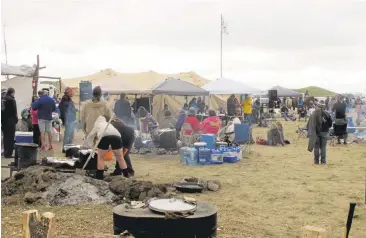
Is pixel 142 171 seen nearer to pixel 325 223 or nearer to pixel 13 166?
pixel 13 166

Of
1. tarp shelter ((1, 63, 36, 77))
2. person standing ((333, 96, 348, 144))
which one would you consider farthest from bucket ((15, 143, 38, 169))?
person standing ((333, 96, 348, 144))

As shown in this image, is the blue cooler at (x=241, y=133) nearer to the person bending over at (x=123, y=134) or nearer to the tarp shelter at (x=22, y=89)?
the person bending over at (x=123, y=134)

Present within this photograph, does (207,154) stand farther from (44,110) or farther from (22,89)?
(22,89)

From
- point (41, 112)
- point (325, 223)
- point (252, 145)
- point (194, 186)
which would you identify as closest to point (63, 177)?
point (194, 186)

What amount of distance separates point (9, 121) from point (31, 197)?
15.6 ft

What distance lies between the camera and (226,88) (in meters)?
19.5

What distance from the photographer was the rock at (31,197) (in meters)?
6.64

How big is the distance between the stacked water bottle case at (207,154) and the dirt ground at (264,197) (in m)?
0.31

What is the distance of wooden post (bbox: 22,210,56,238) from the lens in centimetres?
367

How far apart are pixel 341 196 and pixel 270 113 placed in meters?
20.7

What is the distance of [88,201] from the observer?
6711mm

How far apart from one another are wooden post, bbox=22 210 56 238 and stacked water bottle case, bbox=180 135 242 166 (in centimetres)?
736

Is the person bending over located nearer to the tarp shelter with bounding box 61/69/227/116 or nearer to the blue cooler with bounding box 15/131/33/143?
the blue cooler with bounding box 15/131/33/143

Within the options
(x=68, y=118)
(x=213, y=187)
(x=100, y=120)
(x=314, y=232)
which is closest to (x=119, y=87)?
(x=68, y=118)
